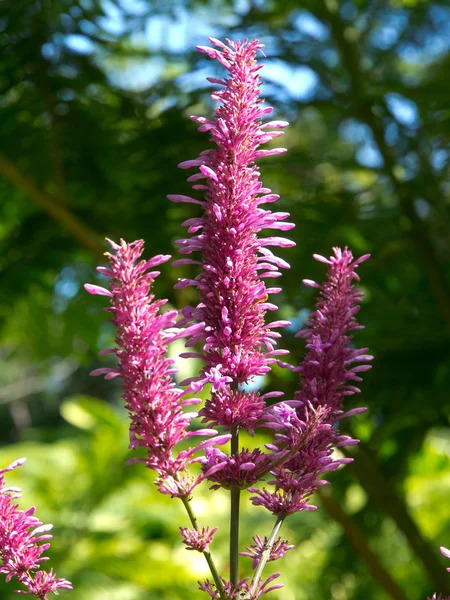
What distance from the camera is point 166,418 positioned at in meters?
0.75

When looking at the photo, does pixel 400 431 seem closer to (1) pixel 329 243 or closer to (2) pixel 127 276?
(1) pixel 329 243

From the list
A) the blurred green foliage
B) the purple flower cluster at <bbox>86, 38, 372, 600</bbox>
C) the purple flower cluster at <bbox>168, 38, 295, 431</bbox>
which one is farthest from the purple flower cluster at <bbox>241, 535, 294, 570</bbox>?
the blurred green foliage

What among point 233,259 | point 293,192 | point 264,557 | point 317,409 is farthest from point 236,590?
point 293,192

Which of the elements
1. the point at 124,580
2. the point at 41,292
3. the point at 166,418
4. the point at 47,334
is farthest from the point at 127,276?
the point at 124,580

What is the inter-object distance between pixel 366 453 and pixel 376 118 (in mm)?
1316

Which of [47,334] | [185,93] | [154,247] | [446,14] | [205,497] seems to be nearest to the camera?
[154,247]

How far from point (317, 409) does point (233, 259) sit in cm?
17

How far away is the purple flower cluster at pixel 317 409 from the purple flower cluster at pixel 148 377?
0.07 m

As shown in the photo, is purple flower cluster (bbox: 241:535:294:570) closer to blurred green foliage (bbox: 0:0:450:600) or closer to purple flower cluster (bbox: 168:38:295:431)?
purple flower cluster (bbox: 168:38:295:431)

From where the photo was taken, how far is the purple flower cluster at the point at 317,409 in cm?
76

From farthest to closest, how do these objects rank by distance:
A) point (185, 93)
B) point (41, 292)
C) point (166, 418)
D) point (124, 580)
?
point (124, 580) < point (41, 292) < point (185, 93) < point (166, 418)

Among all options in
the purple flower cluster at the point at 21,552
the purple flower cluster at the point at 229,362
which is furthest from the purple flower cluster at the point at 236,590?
the purple flower cluster at the point at 21,552

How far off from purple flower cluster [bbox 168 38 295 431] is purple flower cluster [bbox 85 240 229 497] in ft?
0.10

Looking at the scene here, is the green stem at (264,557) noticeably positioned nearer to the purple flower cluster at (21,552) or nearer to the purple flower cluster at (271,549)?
→ the purple flower cluster at (271,549)
